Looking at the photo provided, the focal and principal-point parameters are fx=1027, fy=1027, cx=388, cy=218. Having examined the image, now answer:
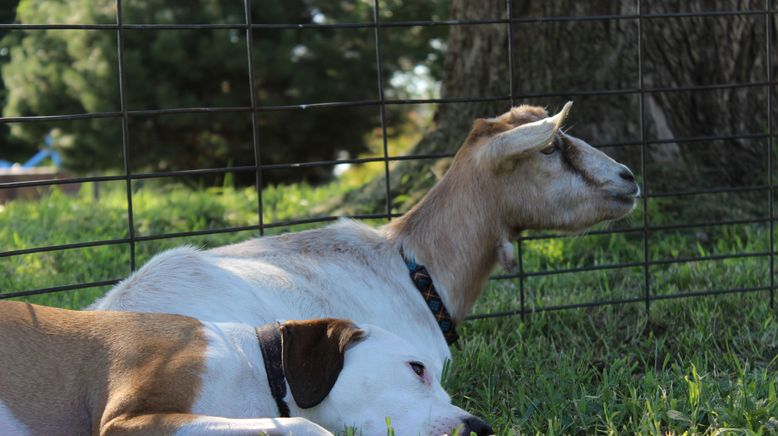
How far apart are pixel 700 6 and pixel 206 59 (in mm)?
8197

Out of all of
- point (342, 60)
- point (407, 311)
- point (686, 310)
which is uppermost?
point (342, 60)

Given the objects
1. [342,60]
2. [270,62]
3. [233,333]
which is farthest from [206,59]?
[233,333]

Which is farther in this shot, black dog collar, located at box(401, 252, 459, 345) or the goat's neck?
the goat's neck

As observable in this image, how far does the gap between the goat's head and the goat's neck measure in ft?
0.30

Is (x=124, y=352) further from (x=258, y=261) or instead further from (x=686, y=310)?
(x=686, y=310)

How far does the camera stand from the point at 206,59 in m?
14.4

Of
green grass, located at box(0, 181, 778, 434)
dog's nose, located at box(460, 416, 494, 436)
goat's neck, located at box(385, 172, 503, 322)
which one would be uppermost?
goat's neck, located at box(385, 172, 503, 322)

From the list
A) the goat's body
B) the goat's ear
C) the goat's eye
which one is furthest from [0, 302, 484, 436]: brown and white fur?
the goat's eye

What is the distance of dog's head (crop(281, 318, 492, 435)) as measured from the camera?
332cm

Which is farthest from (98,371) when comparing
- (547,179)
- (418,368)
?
(547,179)

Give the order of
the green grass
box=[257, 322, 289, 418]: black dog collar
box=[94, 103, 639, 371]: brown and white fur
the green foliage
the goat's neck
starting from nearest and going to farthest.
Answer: box=[257, 322, 289, 418]: black dog collar < the green grass < box=[94, 103, 639, 371]: brown and white fur < the goat's neck < the green foliage

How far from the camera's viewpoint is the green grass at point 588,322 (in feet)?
12.9

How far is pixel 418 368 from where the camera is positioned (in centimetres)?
348

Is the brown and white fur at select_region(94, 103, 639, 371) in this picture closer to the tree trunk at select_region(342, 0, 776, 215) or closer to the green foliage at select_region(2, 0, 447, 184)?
the tree trunk at select_region(342, 0, 776, 215)
